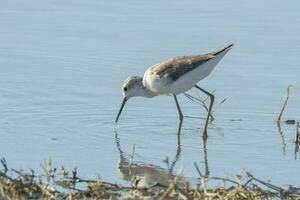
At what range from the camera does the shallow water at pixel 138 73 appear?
28.9 feet

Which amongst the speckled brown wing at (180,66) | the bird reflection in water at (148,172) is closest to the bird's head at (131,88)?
the speckled brown wing at (180,66)

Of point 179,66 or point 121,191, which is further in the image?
point 179,66

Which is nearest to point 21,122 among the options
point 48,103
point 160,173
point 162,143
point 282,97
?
point 48,103

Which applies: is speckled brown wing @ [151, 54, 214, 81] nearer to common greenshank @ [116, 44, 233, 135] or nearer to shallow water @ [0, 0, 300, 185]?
common greenshank @ [116, 44, 233, 135]

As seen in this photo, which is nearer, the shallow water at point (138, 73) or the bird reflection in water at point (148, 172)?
the bird reflection in water at point (148, 172)

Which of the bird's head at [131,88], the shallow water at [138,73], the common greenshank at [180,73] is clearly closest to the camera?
the shallow water at [138,73]

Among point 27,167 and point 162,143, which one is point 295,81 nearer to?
point 162,143

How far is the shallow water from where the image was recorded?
8.81m

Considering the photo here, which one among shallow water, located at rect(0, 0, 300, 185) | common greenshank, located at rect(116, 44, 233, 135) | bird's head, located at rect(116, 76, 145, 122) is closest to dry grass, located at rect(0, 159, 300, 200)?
shallow water, located at rect(0, 0, 300, 185)

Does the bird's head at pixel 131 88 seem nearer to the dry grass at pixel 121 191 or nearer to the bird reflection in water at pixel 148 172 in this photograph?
the bird reflection in water at pixel 148 172

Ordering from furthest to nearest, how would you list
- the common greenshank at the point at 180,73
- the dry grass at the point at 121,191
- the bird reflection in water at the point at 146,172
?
1. the common greenshank at the point at 180,73
2. the bird reflection in water at the point at 146,172
3. the dry grass at the point at 121,191

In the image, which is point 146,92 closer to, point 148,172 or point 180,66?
point 180,66

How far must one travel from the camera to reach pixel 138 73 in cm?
1158

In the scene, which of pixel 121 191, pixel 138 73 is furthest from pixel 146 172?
pixel 138 73
